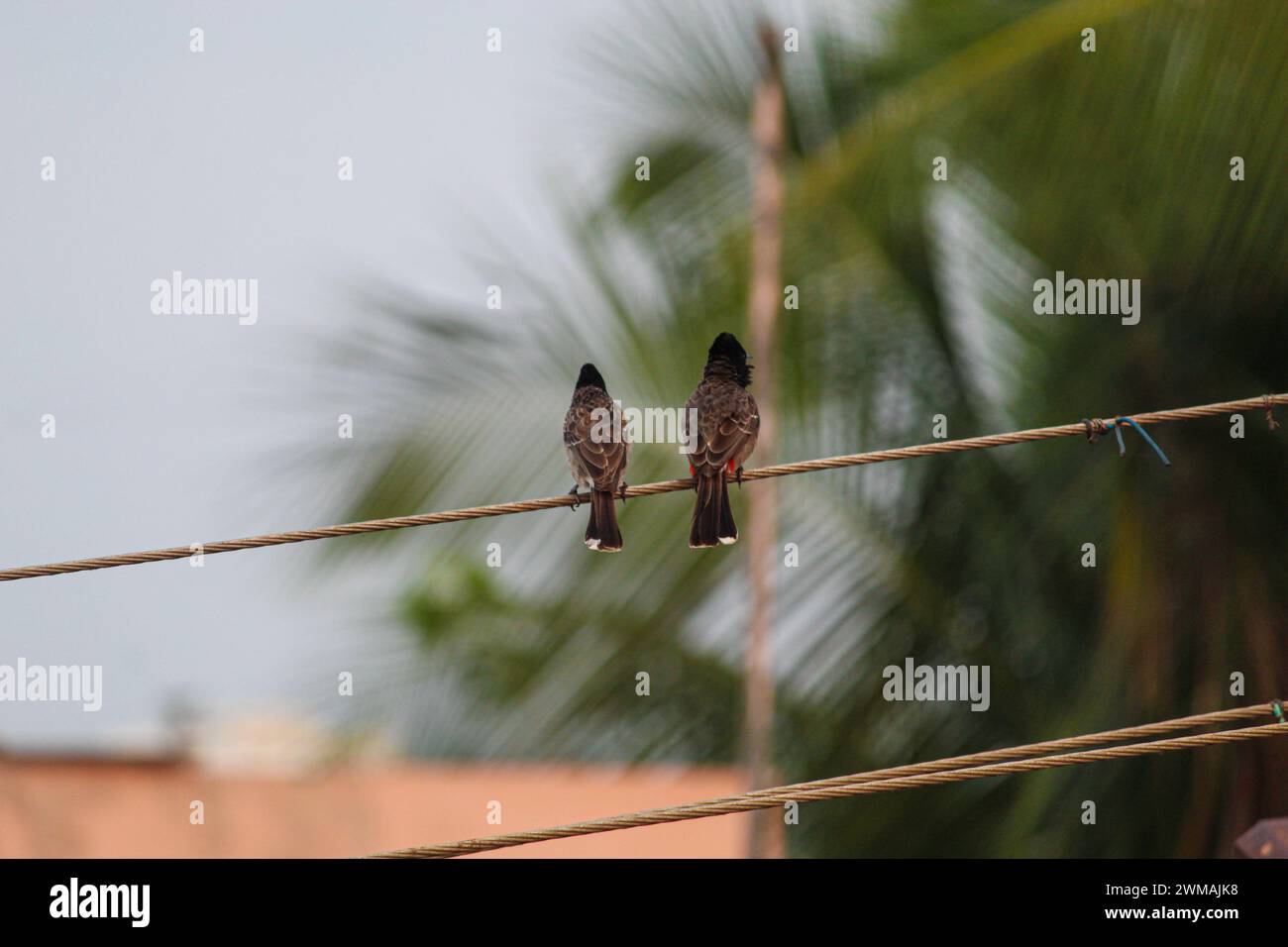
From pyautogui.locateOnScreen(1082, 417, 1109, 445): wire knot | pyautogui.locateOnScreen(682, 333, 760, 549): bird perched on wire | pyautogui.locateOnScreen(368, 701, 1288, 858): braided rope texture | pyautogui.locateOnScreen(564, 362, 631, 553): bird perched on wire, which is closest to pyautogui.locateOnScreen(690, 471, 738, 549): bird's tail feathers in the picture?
pyautogui.locateOnScreen(682, 333, 760, 549): bird perched on wire

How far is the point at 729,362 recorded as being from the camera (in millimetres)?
7070

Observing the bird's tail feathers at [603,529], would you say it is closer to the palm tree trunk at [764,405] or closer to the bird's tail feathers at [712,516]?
the bird's tail feathers at [712,516]

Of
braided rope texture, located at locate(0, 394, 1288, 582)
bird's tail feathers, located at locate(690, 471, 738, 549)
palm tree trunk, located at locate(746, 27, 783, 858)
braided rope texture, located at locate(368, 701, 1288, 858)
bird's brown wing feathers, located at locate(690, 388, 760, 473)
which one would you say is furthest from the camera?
palm tree trunk, located at locate(746, 27, 783, 858)

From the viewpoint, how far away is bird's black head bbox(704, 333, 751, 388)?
6.99 metres

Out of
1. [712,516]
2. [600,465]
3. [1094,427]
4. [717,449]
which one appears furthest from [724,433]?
[1094,427]

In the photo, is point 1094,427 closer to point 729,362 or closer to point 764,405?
point 729,362

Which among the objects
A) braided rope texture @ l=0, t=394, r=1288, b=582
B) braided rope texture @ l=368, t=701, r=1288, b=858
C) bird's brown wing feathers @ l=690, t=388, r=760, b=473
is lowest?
braided rope texture @ l=368, t=701, r=1288, b=858

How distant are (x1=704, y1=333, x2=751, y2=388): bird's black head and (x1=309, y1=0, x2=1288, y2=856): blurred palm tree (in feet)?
7.69

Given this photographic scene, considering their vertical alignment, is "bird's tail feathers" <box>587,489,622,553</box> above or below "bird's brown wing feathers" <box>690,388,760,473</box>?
below

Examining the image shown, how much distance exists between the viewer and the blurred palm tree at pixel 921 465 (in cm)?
944

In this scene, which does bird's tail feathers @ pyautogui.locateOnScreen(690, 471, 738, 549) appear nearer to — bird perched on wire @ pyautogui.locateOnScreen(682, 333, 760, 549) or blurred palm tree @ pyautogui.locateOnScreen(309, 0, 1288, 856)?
bird perched on wire @ pyautogui.locateOnScreen(682, 333, 760, 549)

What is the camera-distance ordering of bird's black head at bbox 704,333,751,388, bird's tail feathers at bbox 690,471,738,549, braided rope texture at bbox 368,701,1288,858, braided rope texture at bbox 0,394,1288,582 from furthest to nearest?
1. bird's black head at bbox 704,333,751,388
2. bird's tail feathers at bbox 690,471,738,549
3. braided rope texture at bbox 0,394,1288,582
4. braided rope texture at bbox 368,701,1288,858

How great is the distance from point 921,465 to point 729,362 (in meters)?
3.59
